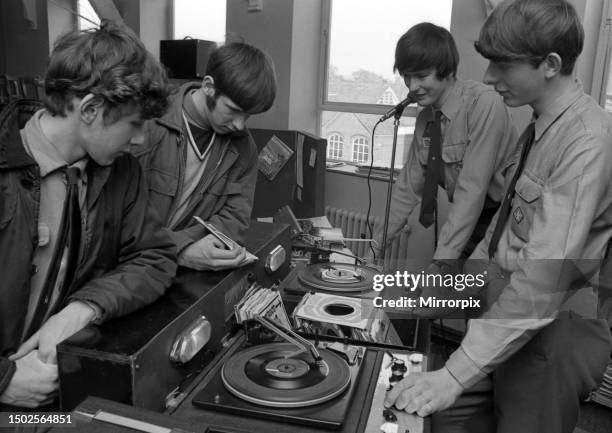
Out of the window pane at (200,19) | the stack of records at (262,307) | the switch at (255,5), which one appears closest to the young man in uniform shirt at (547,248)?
the stack of records at (262,307)

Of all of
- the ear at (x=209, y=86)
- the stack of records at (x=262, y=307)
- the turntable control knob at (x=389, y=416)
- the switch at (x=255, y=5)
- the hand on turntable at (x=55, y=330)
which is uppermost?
the switch at (x=255, y=5)

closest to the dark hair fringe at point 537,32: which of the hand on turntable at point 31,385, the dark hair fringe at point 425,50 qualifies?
the dark hair fringe at point 425,50

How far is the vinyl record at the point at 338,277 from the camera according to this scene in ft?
4.50

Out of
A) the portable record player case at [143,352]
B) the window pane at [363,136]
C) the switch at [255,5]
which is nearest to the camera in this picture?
the portable record player case at [143,352]

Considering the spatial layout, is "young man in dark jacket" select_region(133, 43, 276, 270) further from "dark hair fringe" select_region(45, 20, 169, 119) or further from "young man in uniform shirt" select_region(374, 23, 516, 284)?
"young man in uniform shirt" select_region(374, 23, 516, 284)

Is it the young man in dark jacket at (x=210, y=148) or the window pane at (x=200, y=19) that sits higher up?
the window pane at (x=200, y=19)

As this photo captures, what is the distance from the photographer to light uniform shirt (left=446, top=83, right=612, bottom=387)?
100 cm

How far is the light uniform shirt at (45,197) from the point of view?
93 cm

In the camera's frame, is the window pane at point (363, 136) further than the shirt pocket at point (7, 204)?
Yes

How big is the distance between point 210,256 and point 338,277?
0.41m

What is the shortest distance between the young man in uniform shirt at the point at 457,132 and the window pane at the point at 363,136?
113 centimetres

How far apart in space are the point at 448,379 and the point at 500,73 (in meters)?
0.66

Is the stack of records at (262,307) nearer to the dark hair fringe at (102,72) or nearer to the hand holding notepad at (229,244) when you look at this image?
the hand holding notepad at (229,244)

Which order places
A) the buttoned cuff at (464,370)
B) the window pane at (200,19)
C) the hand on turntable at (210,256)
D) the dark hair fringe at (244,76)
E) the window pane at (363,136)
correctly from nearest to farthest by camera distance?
the buttoned cuff at (464,370)
the hand on turntable at (210,256)
the dark hair fringe at (244,76)
the window pane at (363,136)
the window pane at (200,19)
